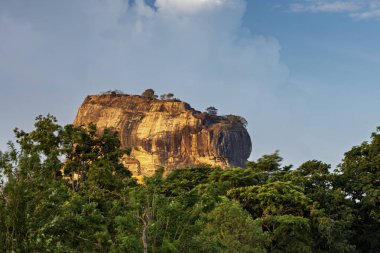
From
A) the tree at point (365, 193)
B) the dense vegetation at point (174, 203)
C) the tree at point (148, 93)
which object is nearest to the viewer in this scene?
the dense vegetation at point (174, 203)

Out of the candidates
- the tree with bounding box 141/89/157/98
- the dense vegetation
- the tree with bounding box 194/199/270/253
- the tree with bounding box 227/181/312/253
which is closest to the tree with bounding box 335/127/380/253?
the dense vegetation

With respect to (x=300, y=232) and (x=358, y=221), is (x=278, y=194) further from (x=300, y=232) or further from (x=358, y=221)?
(x=358, y=221)

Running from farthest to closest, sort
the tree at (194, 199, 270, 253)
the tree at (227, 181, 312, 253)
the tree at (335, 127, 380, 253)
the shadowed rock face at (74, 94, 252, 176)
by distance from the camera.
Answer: the shadowed rock face at (74, 94, 252, 176) < the tree at (335, 127, 380, 253) < the tree at (227, 181, 312, 253) < the tree at (194, 199, 270, 253)

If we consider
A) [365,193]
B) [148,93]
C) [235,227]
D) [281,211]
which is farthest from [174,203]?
[148,93]

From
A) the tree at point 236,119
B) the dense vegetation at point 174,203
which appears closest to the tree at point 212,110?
the tree at point 236,119

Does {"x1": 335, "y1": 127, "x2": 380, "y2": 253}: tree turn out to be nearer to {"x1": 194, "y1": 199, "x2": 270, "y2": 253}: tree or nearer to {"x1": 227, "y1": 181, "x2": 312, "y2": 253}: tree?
{"x1": 227, "y1": 181, "x2": 312, "y2": 253}: tree

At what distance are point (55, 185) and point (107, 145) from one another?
2271cm

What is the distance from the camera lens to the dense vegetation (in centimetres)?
1080

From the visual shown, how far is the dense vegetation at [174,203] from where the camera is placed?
10797 millimetres

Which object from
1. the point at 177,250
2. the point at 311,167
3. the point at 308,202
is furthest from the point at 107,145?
the point at 177,250

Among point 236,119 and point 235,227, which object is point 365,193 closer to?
point 235,227

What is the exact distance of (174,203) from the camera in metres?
12.7

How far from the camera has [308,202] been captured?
32906 millimetres

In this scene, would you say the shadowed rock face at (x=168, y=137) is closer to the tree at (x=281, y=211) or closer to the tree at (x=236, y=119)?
the tree at (x=236, y=119)
